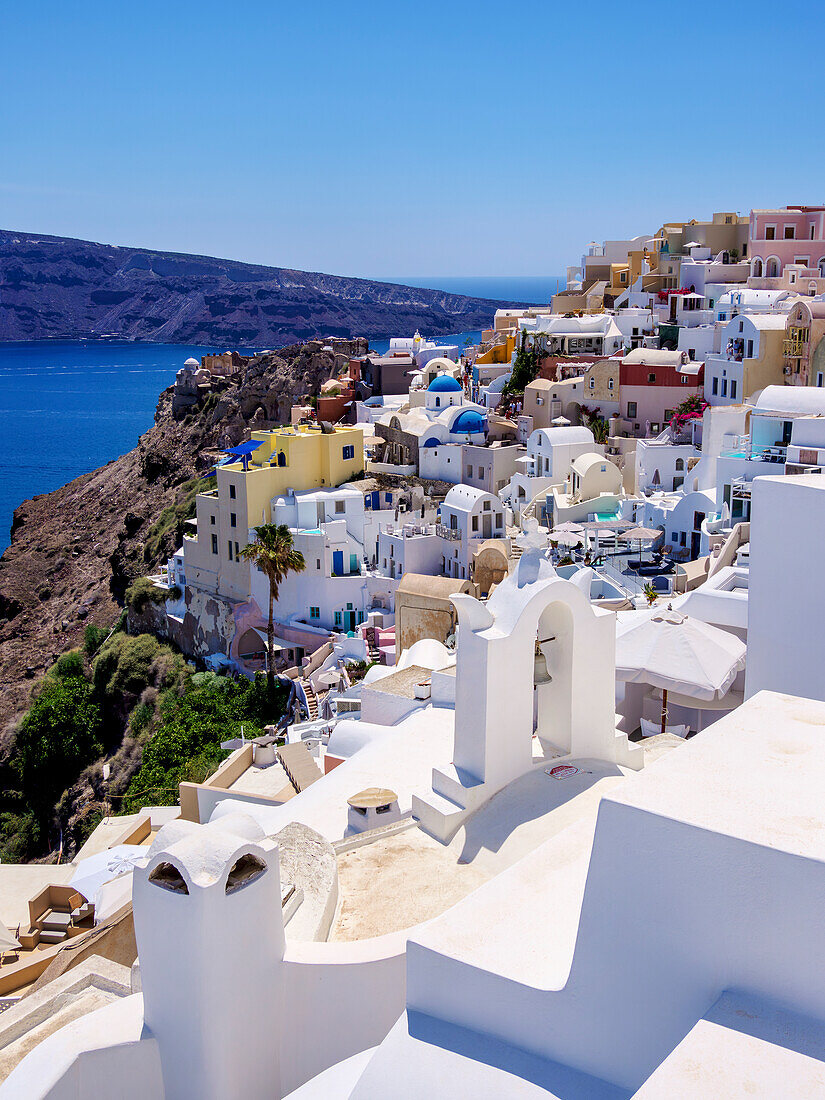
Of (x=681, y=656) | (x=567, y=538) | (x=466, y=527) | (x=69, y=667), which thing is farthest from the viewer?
(x=69, y=667)

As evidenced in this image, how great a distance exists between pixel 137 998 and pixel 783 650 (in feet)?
20.5

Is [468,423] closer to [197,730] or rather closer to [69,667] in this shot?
[197,730]

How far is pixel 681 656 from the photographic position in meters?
14.9

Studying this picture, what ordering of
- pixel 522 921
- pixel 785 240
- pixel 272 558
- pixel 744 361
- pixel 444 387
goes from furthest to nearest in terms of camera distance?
pixel 785 240
pixel 444 387
pixel 744 361
pixel 272 558
pixel 522 921

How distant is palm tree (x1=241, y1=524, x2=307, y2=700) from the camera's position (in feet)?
108

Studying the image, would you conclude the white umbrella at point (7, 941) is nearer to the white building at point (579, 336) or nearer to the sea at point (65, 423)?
the white building at point (579, 336)

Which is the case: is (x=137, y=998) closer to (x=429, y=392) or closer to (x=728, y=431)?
(x=728, y=431)

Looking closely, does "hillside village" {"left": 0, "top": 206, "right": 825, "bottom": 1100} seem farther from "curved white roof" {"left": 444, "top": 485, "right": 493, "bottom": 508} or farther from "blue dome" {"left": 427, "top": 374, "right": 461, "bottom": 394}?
"blue dome" {"left": 427, "top": 374, "right": 461, "bottom": 394}

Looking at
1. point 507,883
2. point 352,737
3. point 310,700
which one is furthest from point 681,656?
point 310,700

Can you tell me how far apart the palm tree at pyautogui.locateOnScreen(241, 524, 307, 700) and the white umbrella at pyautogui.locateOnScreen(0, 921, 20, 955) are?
15.7 metres

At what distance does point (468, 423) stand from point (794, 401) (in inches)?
629

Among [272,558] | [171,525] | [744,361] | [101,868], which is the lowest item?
[171,525]

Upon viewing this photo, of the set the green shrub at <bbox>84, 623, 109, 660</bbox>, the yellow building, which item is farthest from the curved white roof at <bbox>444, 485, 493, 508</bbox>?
the green shrub at <bbox>84, 623, 109, 660</bbox>

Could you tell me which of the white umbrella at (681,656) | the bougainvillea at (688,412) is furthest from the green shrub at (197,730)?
the bougainvillea at (688,412)
